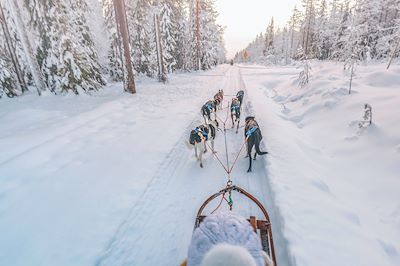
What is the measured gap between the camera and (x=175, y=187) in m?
4.99

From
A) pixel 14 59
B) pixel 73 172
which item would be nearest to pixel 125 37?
pixel 14 59

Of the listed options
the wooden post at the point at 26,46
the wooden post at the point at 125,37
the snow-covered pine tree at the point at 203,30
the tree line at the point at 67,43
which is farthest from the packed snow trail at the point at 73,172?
the snow-covered pine tree at the point at 203,30

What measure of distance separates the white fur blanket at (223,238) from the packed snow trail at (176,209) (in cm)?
179

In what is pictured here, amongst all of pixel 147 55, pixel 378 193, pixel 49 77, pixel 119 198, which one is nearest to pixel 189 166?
pixel 119 198

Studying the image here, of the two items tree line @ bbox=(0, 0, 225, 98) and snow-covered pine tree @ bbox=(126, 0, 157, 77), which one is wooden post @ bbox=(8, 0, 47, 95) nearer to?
tree line @ bbox=(0, 0, 225, 98)

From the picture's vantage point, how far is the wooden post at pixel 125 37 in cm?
1319

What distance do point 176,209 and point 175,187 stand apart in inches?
30.1

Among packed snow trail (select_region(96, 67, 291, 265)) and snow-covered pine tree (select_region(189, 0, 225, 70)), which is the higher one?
snow-covered pine tree (select_region(189, 0, 225, 70))

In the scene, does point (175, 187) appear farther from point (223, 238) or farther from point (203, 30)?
point (203, 30)

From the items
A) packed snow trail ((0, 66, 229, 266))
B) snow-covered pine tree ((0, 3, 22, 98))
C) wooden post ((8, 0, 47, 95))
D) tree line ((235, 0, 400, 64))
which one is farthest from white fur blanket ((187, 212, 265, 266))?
snow-covered pine tree ((0, 3, 22, 98))

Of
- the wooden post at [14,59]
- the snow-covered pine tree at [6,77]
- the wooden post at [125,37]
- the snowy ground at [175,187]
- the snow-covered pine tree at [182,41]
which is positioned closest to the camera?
the snowy ground at [175,187]

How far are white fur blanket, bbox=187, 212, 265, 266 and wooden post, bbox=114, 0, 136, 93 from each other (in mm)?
13881

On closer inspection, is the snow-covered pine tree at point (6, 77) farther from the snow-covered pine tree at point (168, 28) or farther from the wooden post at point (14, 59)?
the snow-covered pine tree at point (168, 28)

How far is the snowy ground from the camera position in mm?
3359
